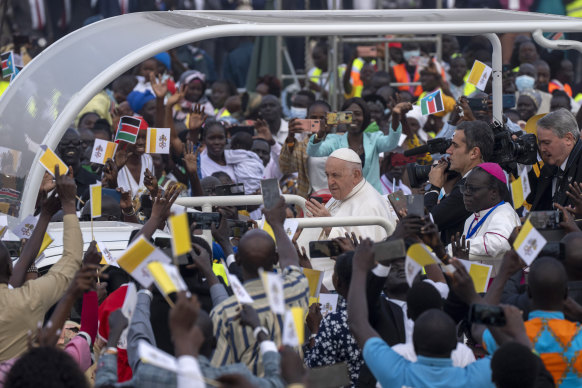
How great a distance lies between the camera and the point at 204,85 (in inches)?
524

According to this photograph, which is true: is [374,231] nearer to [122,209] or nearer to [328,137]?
[122,209]

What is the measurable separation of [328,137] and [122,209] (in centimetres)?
245

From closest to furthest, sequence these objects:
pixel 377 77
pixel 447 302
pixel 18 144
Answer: pixel 447 302, pixel 18 144, pixel 377 77

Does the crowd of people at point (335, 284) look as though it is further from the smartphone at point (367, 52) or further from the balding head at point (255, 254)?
the smartphone at point (367, 52)

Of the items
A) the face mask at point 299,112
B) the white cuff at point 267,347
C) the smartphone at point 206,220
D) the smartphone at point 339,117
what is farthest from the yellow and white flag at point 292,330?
the face mask at point 299,112

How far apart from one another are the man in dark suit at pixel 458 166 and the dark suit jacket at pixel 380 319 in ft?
5.68

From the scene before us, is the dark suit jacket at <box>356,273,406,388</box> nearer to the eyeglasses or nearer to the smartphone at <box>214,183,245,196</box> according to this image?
the eyeglasses

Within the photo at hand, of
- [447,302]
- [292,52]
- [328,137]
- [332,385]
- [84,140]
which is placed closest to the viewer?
[332,385]

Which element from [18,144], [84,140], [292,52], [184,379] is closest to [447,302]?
[184,379]

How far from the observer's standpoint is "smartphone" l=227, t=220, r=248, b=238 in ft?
20.2

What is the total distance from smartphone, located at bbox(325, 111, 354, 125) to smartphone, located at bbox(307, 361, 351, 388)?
4.17 meters

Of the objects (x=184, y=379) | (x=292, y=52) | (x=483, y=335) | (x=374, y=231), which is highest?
(x=184, y=379)

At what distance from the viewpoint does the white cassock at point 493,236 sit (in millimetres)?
6066

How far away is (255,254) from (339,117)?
13.0 ft
